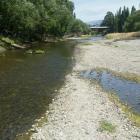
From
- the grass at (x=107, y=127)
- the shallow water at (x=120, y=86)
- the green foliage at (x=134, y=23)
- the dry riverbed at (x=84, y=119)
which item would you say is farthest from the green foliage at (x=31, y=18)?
the green foliage at (x=134, y=23)

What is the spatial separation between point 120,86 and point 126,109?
31.4ft

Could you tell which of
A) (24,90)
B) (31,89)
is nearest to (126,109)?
(31,89)

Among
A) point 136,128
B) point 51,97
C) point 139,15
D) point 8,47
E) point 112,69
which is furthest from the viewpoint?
point 139,15

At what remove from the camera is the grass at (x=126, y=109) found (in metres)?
24.9

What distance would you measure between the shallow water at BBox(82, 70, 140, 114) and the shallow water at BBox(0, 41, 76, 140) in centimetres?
438

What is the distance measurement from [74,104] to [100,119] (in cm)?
447

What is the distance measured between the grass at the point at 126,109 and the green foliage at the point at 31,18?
5113 centimetres

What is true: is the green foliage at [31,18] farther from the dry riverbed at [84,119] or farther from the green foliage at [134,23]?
the green foliage at [134,23]

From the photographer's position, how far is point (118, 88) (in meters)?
36.4

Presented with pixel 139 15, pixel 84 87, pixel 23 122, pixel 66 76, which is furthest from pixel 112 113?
pixel 139 15

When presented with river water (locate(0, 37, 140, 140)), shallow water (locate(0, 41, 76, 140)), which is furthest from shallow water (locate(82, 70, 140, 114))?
shallow water (locate(0, 41, 76, 140))

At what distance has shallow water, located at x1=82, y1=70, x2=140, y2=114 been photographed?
30750mm

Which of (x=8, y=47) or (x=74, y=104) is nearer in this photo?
(x=74, y=104)

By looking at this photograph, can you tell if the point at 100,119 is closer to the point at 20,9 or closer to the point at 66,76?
the point at 66,76
